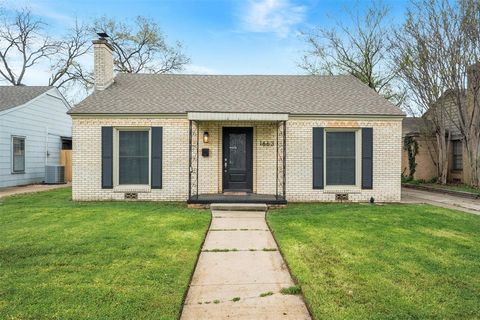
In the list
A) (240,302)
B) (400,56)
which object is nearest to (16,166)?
(240,302)

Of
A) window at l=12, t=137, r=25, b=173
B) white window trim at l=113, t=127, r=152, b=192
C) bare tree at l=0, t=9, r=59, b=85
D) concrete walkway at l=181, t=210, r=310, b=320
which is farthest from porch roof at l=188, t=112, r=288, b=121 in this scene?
bare tree at l=0, t=9, r=59, b=85

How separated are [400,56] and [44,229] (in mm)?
16395

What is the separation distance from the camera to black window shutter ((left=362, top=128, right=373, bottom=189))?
388 inches

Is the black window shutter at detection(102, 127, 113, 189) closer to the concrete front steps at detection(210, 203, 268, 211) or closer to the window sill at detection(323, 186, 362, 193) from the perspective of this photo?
the concrete front steps at detection(210, 203, 268, 211)

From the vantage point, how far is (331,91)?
454 inches

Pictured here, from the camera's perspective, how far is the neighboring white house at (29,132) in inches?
518

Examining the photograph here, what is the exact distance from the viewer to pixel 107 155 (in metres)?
9.72

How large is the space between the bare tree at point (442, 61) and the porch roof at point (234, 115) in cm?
972

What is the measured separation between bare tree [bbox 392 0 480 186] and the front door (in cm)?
989

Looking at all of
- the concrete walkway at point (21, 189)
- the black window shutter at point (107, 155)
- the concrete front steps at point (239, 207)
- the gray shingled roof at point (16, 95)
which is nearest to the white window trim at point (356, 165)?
the concrete front steps at point (239, 207)

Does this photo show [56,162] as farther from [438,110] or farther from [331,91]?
[438,110]

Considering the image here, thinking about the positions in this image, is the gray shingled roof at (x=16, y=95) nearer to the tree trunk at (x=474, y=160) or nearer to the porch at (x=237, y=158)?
the porch at (x=237, y=158)

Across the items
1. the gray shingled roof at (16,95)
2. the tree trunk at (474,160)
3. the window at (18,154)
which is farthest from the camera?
the gray shingled roof at (16,95)

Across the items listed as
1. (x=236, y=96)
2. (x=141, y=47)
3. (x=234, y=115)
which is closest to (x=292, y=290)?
(x=234, y=115)
